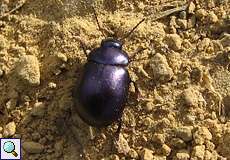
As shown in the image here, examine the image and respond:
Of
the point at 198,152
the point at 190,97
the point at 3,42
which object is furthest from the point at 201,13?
the point at 3,42

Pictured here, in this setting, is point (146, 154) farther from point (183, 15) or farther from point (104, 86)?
point (183, 15)

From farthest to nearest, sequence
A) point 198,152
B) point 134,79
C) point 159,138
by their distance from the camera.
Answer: point 134,79 → point 159,138 → point 198,152

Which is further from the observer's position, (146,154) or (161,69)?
(161,69)

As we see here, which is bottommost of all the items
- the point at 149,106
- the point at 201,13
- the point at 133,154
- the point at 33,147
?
the point at 33,147

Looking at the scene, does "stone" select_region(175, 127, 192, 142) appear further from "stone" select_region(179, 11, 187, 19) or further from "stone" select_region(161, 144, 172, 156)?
"stone" select_region(179, 11, 187, 19)

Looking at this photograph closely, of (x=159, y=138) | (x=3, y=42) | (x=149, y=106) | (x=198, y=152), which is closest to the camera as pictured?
(x=198, y=152)

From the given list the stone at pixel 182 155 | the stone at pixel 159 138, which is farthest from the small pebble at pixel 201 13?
the stone at pixel 182 155

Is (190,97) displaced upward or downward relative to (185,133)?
upward

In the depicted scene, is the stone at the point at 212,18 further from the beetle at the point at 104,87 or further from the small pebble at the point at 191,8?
the beetle at the point at 104,87
